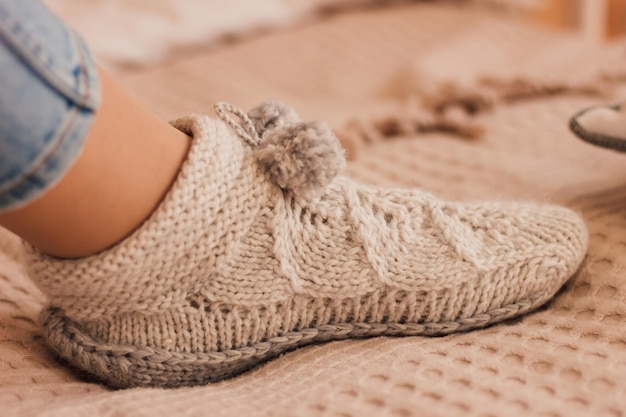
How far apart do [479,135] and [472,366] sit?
1.73 feet

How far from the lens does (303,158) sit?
1.74ft

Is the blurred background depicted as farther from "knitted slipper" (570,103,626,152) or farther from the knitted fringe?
"knitted slipper" (570,103,626,152)

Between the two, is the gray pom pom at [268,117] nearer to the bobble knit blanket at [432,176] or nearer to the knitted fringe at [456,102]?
the bobble knit blanket at [432,176]

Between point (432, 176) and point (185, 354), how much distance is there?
447mm

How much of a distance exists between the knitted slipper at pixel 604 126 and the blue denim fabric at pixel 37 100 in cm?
51

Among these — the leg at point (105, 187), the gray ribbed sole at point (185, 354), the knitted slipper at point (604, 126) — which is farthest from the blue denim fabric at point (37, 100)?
the knitted slipper at point (604, 126)

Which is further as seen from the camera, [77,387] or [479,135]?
[479,135]

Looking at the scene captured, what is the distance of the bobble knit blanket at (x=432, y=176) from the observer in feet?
1.54

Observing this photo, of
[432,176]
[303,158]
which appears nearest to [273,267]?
[303,158]

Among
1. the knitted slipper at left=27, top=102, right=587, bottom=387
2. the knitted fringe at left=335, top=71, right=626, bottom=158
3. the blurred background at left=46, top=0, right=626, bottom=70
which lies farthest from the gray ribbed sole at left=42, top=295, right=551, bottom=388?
the blurred background at left=46, top=0, right=626, bottom=70

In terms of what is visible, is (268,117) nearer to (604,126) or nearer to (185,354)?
(185,354)

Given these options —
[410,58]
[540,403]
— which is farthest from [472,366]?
[410,58]

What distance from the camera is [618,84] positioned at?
3.66 feet

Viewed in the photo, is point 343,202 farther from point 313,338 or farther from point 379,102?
point 379,102
